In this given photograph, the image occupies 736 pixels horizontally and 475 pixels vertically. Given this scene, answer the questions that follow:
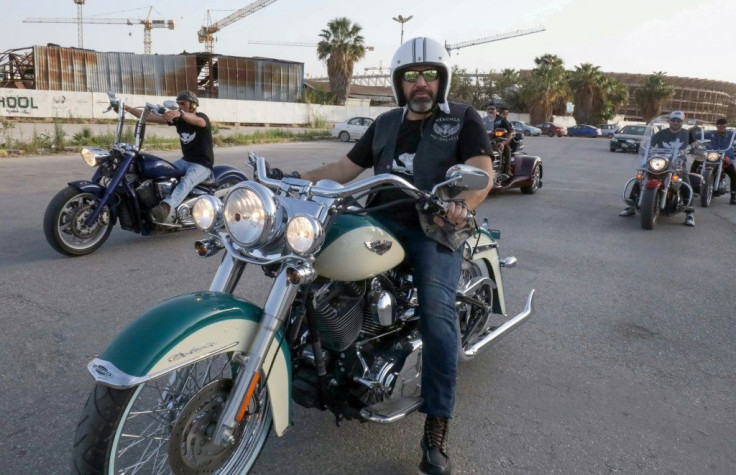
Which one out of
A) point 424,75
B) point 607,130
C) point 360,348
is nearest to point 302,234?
point 360,348

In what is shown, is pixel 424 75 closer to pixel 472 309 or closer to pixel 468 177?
pixel 468 177

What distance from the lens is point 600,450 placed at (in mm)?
3152

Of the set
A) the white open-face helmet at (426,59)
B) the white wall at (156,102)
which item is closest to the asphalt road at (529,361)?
the white open-face helmet at (426,59)

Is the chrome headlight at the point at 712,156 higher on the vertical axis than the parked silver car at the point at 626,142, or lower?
higher

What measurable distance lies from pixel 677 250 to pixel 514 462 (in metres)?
6.19

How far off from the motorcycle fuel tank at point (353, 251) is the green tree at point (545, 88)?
6726 cm

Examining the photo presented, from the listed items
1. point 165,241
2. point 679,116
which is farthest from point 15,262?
point 679,116

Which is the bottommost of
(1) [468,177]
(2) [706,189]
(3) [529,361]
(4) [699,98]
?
(3) [529,361]

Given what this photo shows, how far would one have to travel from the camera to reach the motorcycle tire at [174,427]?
2084 millimetres

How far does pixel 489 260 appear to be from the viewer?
13.4 ft

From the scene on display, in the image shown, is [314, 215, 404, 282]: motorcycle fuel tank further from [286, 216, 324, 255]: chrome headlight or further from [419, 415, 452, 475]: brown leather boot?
[419, 415, 452, 475]: brown leather boot

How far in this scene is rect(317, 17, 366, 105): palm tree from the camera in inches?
1891

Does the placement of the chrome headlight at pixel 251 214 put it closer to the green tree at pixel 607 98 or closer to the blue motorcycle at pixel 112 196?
the blue motorcycle at pixel 112 196

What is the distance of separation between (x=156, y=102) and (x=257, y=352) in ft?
112
